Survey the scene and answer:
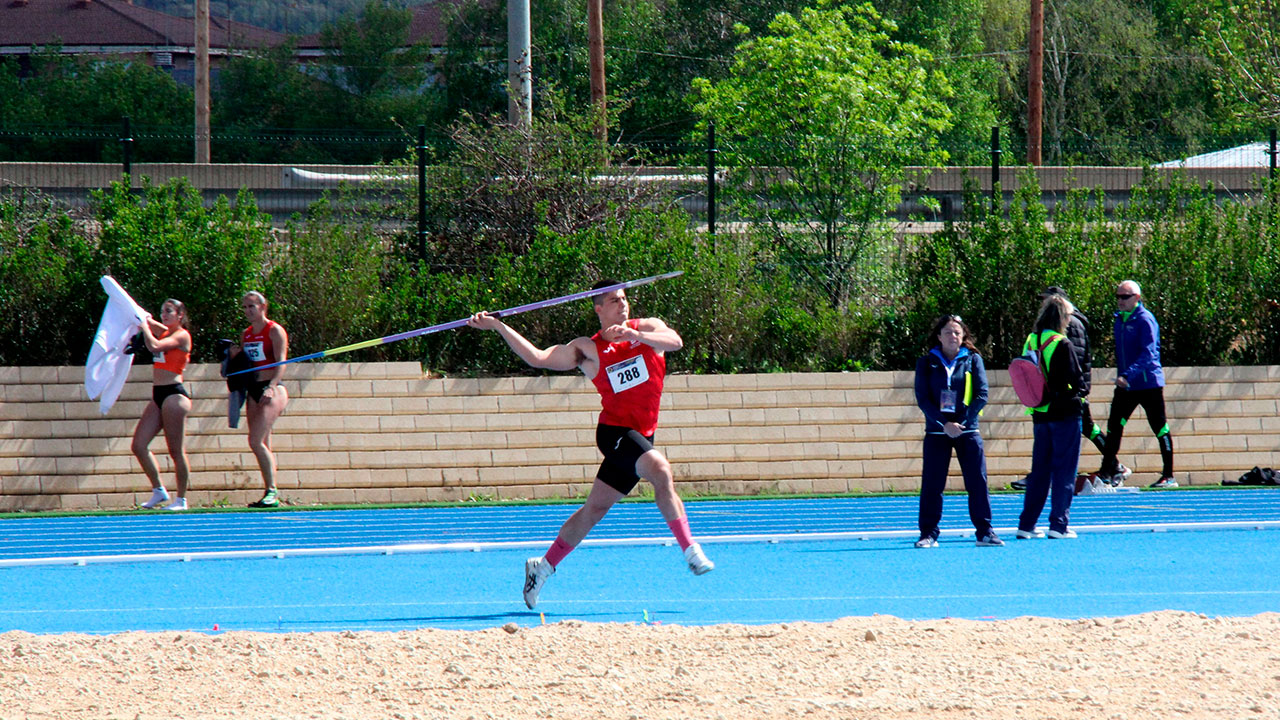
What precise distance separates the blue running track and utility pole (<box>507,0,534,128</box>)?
23.2 feet

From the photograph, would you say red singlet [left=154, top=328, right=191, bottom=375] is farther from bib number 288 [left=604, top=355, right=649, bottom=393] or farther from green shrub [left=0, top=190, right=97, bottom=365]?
bib number 288 [left=604, top=355, right=649, bottom=393]

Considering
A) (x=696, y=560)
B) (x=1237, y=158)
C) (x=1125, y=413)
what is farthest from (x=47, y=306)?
(x=1237, y=158)

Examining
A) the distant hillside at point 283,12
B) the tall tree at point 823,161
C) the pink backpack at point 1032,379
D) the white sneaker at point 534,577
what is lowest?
the white sneaker at point 534,577

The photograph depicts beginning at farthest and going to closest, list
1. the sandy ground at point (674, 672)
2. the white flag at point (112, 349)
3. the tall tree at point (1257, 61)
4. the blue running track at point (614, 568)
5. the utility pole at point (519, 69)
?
1. the tall tree at point (1257, 61)
2. the utility pole at point (519, 69)
3. the white flag at point (112, 349)
4. the blue running track at point (614, 568)
5. the sandy ground at point (674, 672)

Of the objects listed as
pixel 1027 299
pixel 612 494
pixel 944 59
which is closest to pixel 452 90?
pixel 944 59

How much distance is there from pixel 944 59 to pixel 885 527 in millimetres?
28436

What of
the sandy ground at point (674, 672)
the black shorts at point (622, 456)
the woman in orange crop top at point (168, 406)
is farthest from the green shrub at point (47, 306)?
the black shorts at point (622, 456)

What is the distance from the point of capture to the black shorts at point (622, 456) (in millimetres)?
7910

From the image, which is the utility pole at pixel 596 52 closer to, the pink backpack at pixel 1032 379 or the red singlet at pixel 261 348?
the red singlet at pixel 261 348

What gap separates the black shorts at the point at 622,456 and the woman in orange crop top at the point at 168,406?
22.6 feet

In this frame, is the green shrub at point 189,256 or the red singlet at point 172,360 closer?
the red singlet at point 172,360

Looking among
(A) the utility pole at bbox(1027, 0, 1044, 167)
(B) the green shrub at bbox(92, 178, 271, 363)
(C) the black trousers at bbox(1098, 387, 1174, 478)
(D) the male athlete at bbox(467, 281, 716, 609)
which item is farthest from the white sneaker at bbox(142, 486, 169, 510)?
(A) the utility pole at bbox(1027, 0, 1044, 167)

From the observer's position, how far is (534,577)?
25.8 feet

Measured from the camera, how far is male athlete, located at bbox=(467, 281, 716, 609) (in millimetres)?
7855
